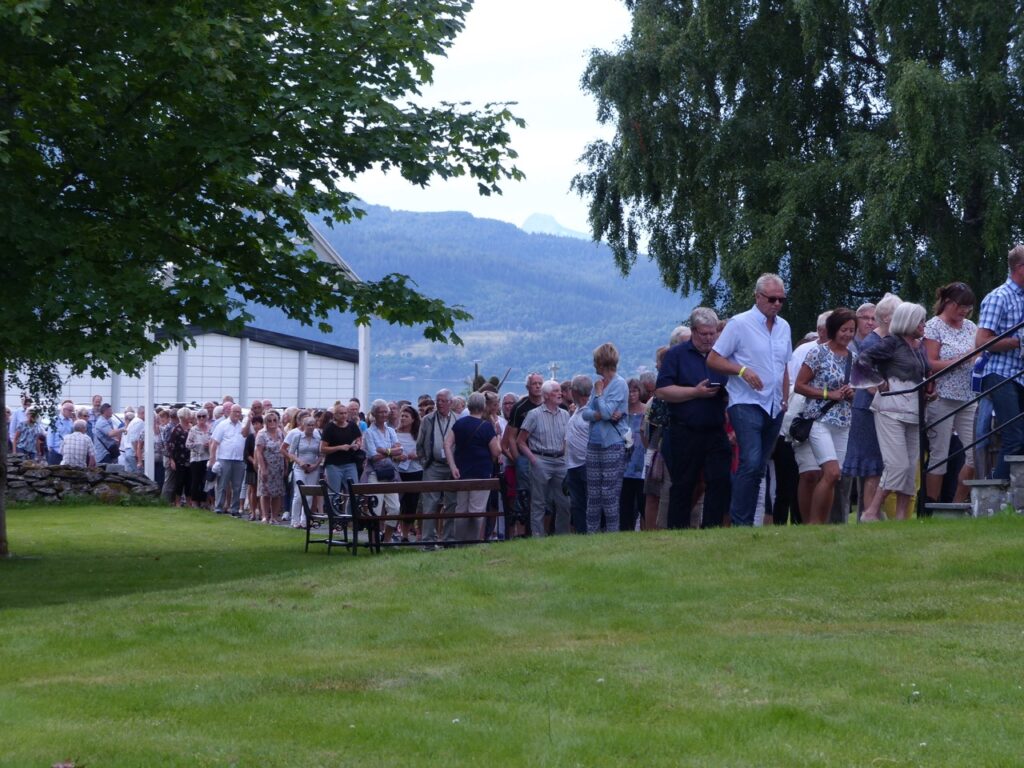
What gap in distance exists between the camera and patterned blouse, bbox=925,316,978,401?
13.3m

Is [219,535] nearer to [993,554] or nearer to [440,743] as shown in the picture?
[993,554]

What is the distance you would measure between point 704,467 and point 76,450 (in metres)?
23.4

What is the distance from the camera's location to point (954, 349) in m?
13.5

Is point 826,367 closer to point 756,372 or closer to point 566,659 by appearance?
point 756,372

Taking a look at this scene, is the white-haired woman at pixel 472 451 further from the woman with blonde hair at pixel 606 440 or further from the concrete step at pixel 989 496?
the concrete step at pixel 989 496

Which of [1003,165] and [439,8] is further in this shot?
[1003,165]

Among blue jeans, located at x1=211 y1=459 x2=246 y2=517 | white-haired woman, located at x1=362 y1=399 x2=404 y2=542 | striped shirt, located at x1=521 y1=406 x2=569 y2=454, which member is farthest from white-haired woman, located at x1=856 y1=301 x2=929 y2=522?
blue jeans, located at x1=211 y1=459 x2=246 y2=517

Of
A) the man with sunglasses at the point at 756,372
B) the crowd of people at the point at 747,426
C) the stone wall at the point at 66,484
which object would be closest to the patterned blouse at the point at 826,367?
the crowd of people at the point at 747,426

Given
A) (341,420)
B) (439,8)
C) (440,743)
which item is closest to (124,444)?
(341,420)

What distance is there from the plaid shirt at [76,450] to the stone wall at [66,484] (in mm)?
778

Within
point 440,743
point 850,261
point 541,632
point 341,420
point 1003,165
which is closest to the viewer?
point 440,743

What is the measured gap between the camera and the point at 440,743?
268 inches

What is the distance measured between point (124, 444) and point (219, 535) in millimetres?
12203

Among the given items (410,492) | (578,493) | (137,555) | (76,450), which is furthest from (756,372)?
(76,450)
